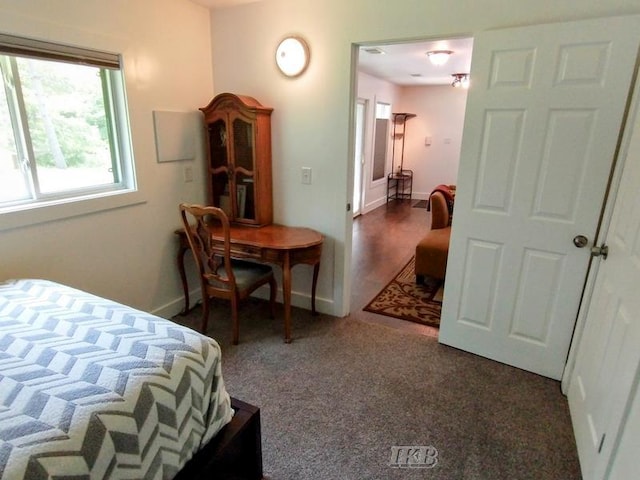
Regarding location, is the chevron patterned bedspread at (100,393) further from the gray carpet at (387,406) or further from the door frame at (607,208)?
the door frame at (607,208)

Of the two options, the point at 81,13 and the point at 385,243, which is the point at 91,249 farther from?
the point at 385,243

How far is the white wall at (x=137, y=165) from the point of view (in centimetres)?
194

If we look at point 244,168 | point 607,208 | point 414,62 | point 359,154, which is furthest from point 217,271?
point 359,154

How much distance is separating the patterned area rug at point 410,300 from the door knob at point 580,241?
45.8 inches

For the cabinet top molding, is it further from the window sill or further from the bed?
the bed

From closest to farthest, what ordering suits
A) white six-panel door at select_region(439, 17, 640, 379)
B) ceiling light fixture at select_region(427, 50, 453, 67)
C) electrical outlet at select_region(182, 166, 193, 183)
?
white six-panel door at select_region(439, 17, 640, 379), electrical outlet at select_region(182, 166, 193, 183), ceiling light fixture at select_region(427, 50, 453, 67)

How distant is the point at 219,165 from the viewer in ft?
9.57

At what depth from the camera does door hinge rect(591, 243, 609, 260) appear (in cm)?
184

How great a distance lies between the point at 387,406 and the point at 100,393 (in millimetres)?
1437

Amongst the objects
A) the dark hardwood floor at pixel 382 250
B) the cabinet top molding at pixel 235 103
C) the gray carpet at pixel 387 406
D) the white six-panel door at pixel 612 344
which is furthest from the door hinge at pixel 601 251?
the cabinet top molding at pixel 235 103

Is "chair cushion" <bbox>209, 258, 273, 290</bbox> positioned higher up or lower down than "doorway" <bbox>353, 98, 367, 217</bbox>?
lower down

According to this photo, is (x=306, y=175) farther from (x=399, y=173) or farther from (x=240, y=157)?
(x=399, y=173)

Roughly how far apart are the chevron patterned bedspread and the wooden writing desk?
1.06m

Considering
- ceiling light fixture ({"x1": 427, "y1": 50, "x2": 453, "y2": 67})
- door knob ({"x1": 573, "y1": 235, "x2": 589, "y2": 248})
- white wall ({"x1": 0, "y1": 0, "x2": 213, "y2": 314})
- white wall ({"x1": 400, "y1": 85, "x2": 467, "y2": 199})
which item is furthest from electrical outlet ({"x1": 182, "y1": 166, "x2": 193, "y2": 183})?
white wall ({"x1": 400, "y1": 85, "x2": 467, "y2": 199})
